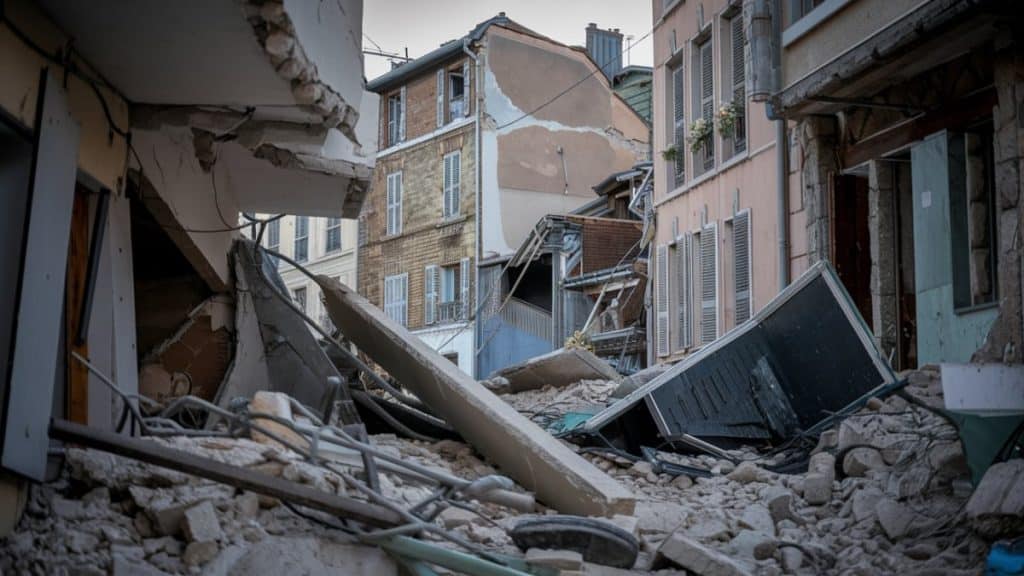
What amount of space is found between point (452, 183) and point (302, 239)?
26.6 feet

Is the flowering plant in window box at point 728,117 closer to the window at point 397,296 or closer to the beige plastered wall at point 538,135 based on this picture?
the beige plastered wall at point 538,135

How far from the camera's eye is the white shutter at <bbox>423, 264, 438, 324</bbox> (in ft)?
116

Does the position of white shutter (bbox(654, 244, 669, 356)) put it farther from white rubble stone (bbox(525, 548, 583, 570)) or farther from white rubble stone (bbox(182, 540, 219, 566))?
white rubble stone (bbox(182, 540, 219, 566))

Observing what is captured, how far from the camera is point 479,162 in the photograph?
3356 cm

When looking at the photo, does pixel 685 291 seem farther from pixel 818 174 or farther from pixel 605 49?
pixel 605 49

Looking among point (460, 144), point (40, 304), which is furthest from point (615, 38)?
point (40, 304)

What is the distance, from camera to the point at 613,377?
47.0ft

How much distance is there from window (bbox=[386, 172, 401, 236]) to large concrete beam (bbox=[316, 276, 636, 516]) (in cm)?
2668

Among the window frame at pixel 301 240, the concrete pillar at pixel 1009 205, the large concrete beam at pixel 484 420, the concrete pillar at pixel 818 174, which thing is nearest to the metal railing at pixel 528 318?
the window frame at pixel 301 240

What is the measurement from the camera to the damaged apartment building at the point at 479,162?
110 feet

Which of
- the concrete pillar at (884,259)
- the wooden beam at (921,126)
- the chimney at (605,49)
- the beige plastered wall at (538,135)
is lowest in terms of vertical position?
the concrete pillar at (884,259)

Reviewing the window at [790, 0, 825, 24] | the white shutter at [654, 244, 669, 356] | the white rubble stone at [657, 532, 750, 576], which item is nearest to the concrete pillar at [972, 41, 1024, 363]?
the window at [790, 0, 825, 24]

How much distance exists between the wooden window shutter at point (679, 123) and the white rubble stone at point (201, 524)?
1620 centimetres

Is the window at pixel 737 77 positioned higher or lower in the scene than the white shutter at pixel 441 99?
lower
